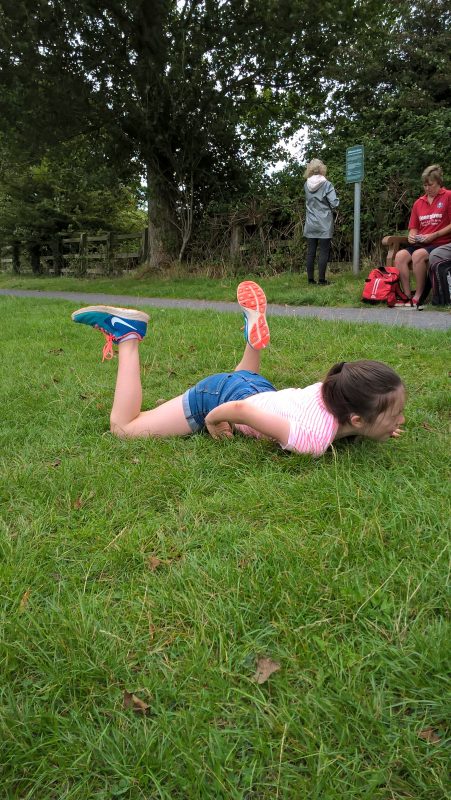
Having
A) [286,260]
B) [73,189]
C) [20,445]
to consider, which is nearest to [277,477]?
[20,445]

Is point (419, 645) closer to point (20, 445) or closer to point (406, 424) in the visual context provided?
point (406, 424)

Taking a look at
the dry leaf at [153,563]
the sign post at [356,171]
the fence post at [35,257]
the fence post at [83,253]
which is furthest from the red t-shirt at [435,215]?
the fence post at [35,257]

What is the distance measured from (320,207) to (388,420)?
7854 millimetres

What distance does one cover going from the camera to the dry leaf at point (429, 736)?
1156mm

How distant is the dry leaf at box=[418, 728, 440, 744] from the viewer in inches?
45.5

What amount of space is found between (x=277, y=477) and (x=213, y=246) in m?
11.9

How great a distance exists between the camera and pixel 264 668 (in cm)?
138

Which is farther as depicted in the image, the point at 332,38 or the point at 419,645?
the point at 332,38

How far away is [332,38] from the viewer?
13.5 meters

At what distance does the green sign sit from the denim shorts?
24.3ft

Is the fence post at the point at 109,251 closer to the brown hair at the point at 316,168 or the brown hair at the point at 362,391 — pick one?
the brown hair at the point at 316,168

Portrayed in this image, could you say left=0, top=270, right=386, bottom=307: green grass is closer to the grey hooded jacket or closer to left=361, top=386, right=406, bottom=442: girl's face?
the grey hooded jacket

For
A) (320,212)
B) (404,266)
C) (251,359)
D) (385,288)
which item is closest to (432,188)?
(404,266)

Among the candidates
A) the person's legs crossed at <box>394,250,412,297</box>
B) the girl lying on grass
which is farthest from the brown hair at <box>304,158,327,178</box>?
the girl lying on grass
